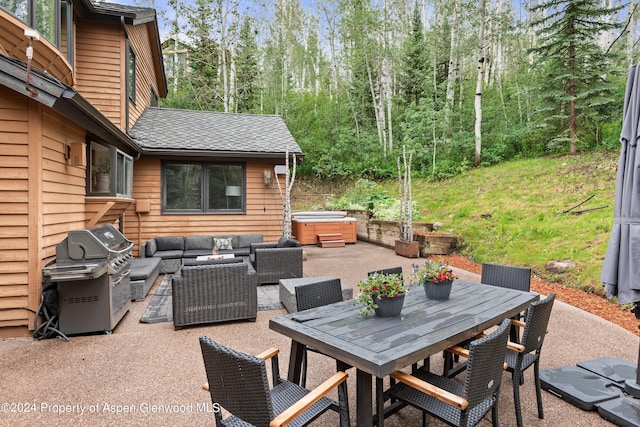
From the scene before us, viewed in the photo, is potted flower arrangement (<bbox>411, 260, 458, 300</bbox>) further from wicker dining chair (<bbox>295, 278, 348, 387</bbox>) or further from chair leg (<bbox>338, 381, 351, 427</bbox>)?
chair leg (<bbox>338, 381, 351, 427</bbox>)

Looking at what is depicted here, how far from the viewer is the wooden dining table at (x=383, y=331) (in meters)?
1.73

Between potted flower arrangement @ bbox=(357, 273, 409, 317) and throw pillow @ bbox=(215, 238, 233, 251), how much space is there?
5.69 m

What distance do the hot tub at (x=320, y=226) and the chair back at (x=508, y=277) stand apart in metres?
7.24

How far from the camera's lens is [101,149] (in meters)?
5.26

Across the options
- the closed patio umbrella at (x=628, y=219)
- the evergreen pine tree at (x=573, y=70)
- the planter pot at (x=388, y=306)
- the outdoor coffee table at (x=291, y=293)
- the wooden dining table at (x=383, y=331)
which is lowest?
the outdoor coffee table at (x=291, y=293)

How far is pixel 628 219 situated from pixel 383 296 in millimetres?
1585

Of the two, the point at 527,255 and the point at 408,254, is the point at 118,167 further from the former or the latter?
the point at 527,255

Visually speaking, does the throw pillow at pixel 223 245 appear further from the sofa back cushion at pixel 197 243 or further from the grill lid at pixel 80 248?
the grill lid at pixel 80 248

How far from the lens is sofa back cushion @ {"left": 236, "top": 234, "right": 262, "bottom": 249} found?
25.2 feet

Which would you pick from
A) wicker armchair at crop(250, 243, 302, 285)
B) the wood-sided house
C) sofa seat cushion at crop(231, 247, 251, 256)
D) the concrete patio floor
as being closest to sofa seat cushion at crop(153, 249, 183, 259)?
the wood-sided house

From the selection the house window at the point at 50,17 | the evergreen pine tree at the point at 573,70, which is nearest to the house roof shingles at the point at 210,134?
the house window at the point at 50,17

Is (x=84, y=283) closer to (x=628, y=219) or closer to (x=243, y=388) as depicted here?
(x=243, y=388)

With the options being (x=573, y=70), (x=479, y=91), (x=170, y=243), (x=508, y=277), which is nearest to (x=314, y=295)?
(x=508, y=277)

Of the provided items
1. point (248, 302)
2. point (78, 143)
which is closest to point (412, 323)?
point (248, 302)
